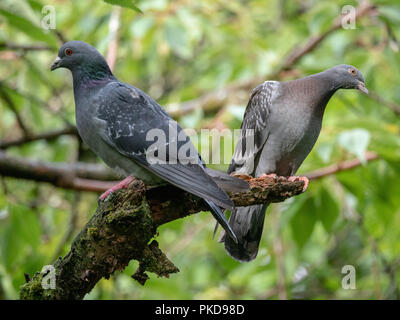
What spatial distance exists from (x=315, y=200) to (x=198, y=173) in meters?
3.19

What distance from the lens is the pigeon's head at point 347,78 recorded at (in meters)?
5.24

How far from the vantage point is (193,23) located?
319 inches

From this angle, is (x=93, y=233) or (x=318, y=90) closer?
(x=93, y=233)

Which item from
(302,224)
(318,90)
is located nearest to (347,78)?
(318,90)

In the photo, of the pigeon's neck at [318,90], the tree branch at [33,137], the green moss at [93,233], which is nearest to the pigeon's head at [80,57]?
the green moss at [93,233]

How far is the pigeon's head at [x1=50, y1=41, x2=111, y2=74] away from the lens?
469cm

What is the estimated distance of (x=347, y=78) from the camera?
5230mm

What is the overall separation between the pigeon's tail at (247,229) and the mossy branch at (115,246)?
1.53m

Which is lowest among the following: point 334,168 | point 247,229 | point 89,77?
point 247,229

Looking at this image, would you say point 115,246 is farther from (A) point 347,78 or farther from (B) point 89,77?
(A) point 347,78

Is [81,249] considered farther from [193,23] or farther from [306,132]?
[193,23]

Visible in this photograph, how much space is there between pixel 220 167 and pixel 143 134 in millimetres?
3535

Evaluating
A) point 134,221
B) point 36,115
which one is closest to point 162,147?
point 134,221

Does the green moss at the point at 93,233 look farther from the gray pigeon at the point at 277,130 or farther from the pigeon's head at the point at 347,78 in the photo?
the pigeon's head at the point at 347,78
